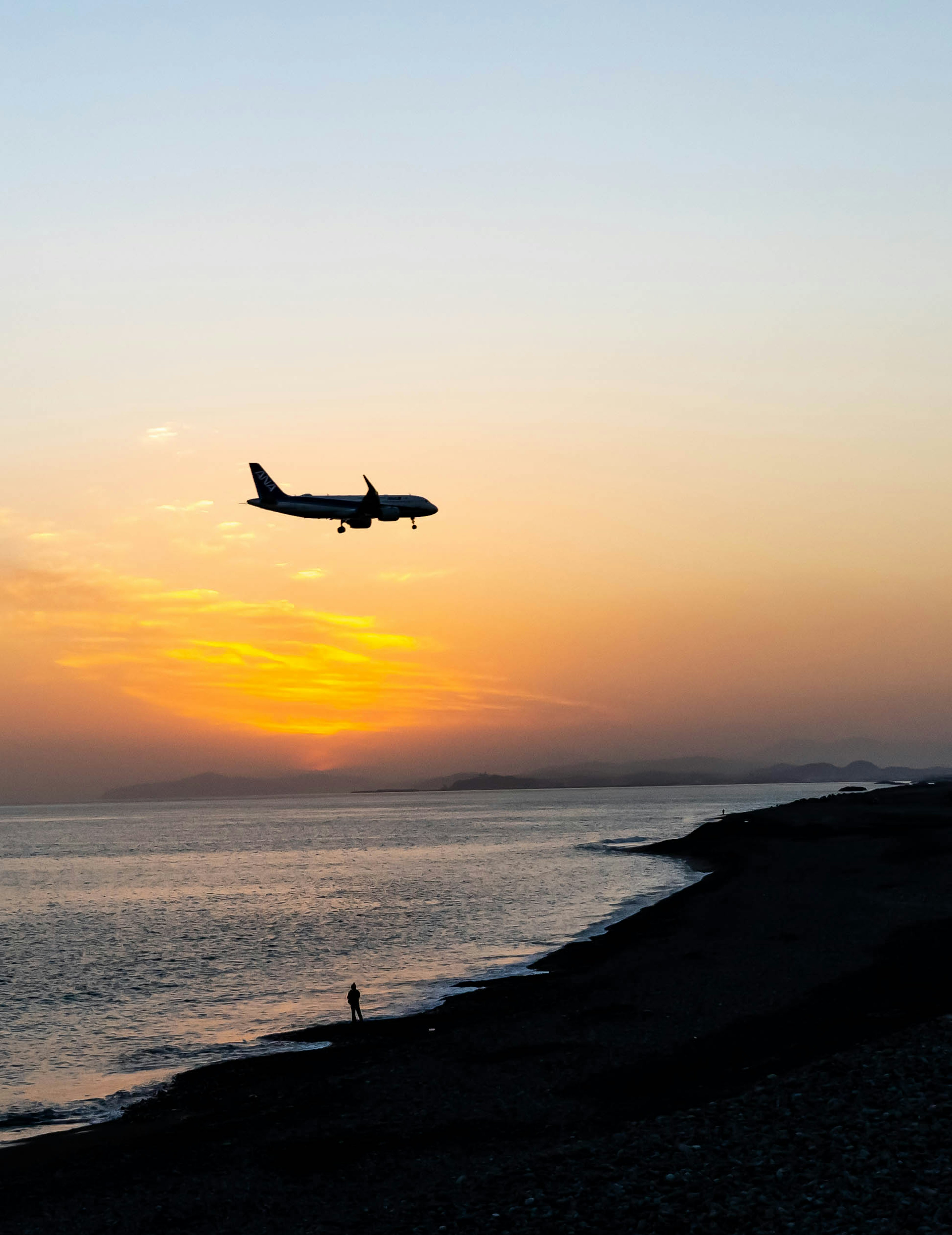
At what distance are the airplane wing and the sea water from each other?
1257 inches

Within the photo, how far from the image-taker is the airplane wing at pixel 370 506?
8519 centimetres

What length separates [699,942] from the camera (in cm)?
5066

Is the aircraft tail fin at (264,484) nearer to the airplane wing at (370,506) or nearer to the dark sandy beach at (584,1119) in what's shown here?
the airplane wing at (370,506)

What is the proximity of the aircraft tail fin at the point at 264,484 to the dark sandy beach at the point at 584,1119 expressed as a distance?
55.9 m

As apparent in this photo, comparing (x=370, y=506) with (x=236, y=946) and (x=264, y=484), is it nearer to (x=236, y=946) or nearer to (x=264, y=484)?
(x=264, y=484)

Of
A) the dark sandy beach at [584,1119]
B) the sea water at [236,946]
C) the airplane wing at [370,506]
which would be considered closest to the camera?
the dark sandy beach at [584,1119]

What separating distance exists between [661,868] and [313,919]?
3761cm

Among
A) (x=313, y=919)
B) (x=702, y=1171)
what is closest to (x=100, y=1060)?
(x=702, y=1171)

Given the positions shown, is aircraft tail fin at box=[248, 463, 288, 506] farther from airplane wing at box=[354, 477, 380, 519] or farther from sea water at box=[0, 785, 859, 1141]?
sea water at box=[0, 785, 859, 1141]

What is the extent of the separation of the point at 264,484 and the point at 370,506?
42.2 feet

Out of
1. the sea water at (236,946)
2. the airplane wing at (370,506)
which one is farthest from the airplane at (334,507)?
the sea water at (236,946)

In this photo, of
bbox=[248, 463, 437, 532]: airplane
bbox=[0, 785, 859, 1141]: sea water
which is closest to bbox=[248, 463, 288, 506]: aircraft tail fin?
bbox=[248, 463, 437, 532]: airplane

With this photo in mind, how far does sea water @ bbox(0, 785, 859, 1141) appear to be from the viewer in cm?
3759

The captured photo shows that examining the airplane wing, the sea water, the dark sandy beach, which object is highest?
the airplane wing
